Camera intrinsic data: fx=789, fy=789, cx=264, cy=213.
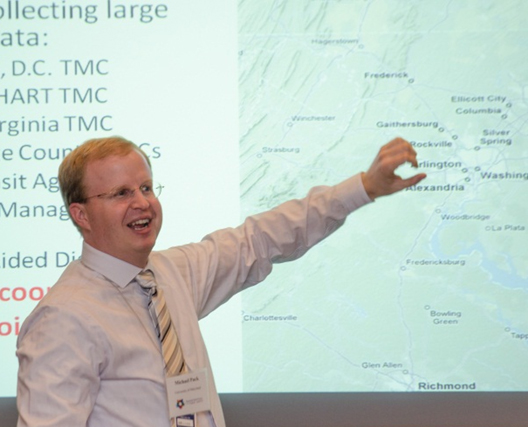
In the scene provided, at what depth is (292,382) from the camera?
312 centimetres

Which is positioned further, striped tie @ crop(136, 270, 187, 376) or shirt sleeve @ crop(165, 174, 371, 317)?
shirt sleeve @ crop(165, 174, 371, 317)

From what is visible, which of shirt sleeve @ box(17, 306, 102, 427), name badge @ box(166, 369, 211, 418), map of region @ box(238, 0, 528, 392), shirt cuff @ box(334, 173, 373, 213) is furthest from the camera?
map of region @ box(238, 0, 528, 392)

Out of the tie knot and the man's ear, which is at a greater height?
the man's ear

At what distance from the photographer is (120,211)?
1.93 metres

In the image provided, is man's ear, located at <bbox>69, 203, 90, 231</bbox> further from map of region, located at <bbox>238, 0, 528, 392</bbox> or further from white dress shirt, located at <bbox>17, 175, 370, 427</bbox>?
map of region, located at <bbox>238, 0, 528, 392</bbox>

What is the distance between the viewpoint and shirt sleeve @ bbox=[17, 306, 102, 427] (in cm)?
165

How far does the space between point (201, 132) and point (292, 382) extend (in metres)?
1.06

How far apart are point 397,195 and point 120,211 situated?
1.52m

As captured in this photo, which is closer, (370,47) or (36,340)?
(36,340)

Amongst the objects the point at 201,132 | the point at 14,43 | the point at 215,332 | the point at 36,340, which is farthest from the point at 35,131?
the point at 36,340

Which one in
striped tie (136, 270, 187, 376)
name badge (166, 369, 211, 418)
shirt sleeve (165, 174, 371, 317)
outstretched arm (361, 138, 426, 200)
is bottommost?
name badge (166, 369, 211, 418)

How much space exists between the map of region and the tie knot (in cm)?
117

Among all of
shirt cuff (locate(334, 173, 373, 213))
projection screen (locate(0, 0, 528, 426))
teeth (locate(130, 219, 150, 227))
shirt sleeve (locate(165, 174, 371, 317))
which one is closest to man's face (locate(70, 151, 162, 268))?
teeth (locate(130, 219, 150, 227))

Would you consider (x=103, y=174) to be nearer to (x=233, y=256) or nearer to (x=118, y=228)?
(x=118, y=228)
